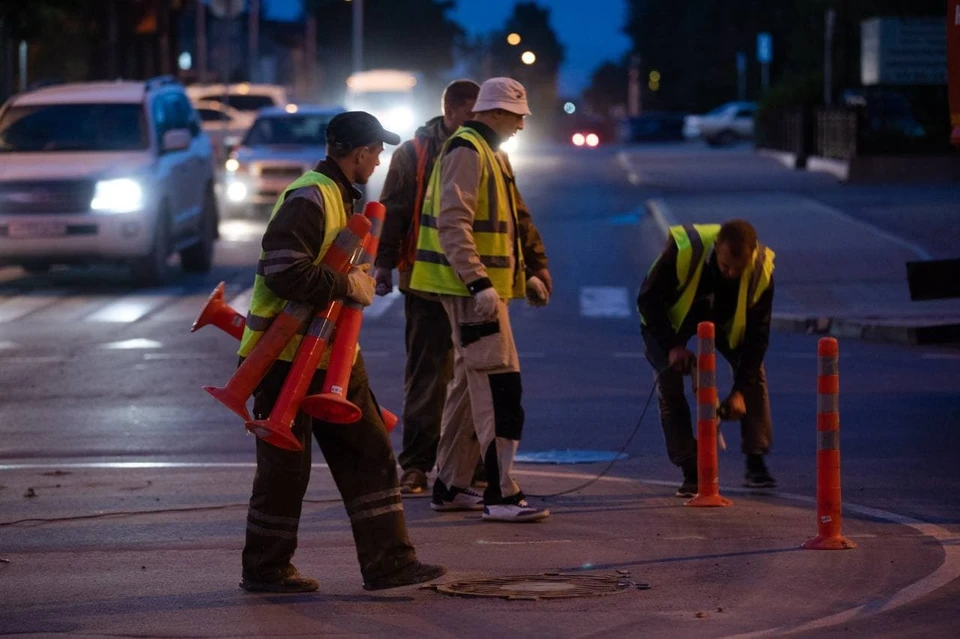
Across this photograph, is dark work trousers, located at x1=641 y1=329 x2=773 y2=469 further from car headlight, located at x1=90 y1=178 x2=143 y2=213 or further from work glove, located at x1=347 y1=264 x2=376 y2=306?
car headlight, located at x1=90 y1=178 x2=143 y2=213

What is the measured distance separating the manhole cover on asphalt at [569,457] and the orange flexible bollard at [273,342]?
372cm

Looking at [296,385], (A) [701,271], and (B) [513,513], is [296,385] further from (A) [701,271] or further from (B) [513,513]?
(A) [701,271]

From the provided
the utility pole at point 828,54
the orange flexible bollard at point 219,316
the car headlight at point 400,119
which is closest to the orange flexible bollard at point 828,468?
the orange flexible bollard at point 219,316

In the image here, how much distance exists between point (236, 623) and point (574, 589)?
134 cm

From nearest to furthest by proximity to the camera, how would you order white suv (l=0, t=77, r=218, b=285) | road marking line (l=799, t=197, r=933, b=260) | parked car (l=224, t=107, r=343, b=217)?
white suv (l=0, t=77, r=218, b=285) → road marking line (l=799, t=197, r=933, b=260) → parked car (l=224, t=107, r=343, b=217)

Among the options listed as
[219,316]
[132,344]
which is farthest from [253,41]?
[219,316]

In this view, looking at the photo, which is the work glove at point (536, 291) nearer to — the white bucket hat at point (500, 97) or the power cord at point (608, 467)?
the power cord at point (608, 467)

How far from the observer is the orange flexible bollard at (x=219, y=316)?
723 cm

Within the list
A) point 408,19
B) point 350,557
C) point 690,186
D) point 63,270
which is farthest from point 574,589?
point 408,19

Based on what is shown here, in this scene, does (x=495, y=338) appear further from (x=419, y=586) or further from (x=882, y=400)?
(x=882, y=400)

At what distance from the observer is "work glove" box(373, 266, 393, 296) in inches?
382

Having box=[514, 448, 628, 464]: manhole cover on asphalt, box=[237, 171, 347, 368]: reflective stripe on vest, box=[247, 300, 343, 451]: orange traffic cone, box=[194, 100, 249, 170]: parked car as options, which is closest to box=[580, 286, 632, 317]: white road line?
box=[514, 448, 628, 464]: manhole cover on asphalt

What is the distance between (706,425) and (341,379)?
2.57 metres

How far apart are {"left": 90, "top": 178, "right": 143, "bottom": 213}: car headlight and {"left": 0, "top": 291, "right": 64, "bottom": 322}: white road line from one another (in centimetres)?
112
